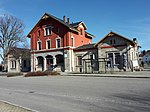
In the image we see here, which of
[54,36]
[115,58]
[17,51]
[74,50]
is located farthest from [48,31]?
[115,58]

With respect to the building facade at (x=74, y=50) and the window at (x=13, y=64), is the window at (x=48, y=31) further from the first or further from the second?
the window at (x=13, y=64)

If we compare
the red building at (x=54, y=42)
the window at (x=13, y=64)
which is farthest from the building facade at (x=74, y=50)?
the window at (x=13, y=64)

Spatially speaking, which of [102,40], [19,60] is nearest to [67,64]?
[102,40]

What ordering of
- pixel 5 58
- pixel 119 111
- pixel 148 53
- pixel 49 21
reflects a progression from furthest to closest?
pixel 148 53 < pixel 5 58 < pixel 49 21 < pixel 119 111

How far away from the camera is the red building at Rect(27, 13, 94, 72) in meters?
40.7

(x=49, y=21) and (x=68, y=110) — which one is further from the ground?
(x=49, y=21)

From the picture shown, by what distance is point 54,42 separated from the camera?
139 ft

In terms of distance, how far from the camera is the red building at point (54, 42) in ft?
133

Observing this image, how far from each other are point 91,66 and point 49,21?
1419cm

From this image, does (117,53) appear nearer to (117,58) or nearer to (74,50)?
(117,58)

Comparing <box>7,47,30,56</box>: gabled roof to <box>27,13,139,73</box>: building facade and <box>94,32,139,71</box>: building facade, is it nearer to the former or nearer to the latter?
<box>27,13,139,73</box>: building facade

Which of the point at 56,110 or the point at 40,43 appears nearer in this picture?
the point at 56,110

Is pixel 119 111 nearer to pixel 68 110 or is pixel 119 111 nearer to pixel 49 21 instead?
pixel 68 110

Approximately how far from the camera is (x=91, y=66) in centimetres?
3600
